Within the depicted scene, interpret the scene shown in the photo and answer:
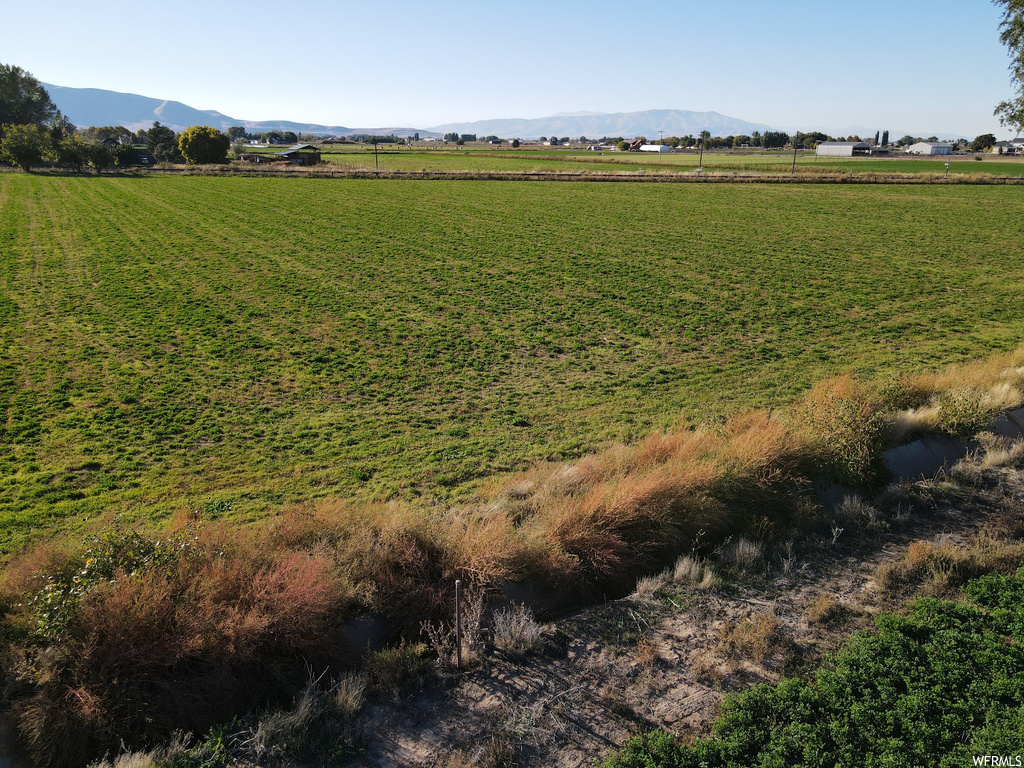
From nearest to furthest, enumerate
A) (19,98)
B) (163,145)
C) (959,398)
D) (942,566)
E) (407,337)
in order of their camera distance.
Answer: (942,566), (959,398), (407,337), (163,145), (19,98)

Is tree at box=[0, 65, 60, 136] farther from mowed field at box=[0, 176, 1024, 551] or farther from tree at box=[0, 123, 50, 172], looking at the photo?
mowed field at box=[0, 176, 1024, 551]

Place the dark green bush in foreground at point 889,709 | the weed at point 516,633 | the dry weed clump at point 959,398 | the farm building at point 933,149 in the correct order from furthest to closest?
1. the farm building at point 933,149
2. the dry weed clump at point 959,398
3. the weed at point 516,633
4. the dark green bush in foreground at point 889,709

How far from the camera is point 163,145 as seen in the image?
116m

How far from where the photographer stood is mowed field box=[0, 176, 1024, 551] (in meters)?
10.8

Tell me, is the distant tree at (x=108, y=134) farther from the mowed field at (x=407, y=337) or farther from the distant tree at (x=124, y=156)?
the mowed field at (x=407, y=337)

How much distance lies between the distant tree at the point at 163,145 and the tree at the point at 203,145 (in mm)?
16442

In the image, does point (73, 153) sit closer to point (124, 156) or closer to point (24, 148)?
point (24, 148)

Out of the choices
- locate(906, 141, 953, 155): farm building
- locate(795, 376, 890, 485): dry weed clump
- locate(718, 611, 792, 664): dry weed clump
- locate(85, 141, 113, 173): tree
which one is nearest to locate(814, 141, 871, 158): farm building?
locate(906, 141, 953, 155): farm building

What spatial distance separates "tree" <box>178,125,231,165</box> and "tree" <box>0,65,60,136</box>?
54.3 m

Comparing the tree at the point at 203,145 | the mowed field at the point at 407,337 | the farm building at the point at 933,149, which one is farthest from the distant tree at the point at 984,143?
the tree at the point at 203,145

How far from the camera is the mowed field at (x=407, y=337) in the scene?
1077cm

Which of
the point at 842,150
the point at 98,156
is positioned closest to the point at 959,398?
the point at 98,156

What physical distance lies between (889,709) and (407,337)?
14349mm

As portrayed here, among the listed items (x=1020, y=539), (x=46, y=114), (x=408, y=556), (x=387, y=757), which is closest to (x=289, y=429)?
(x=408, y=556)
